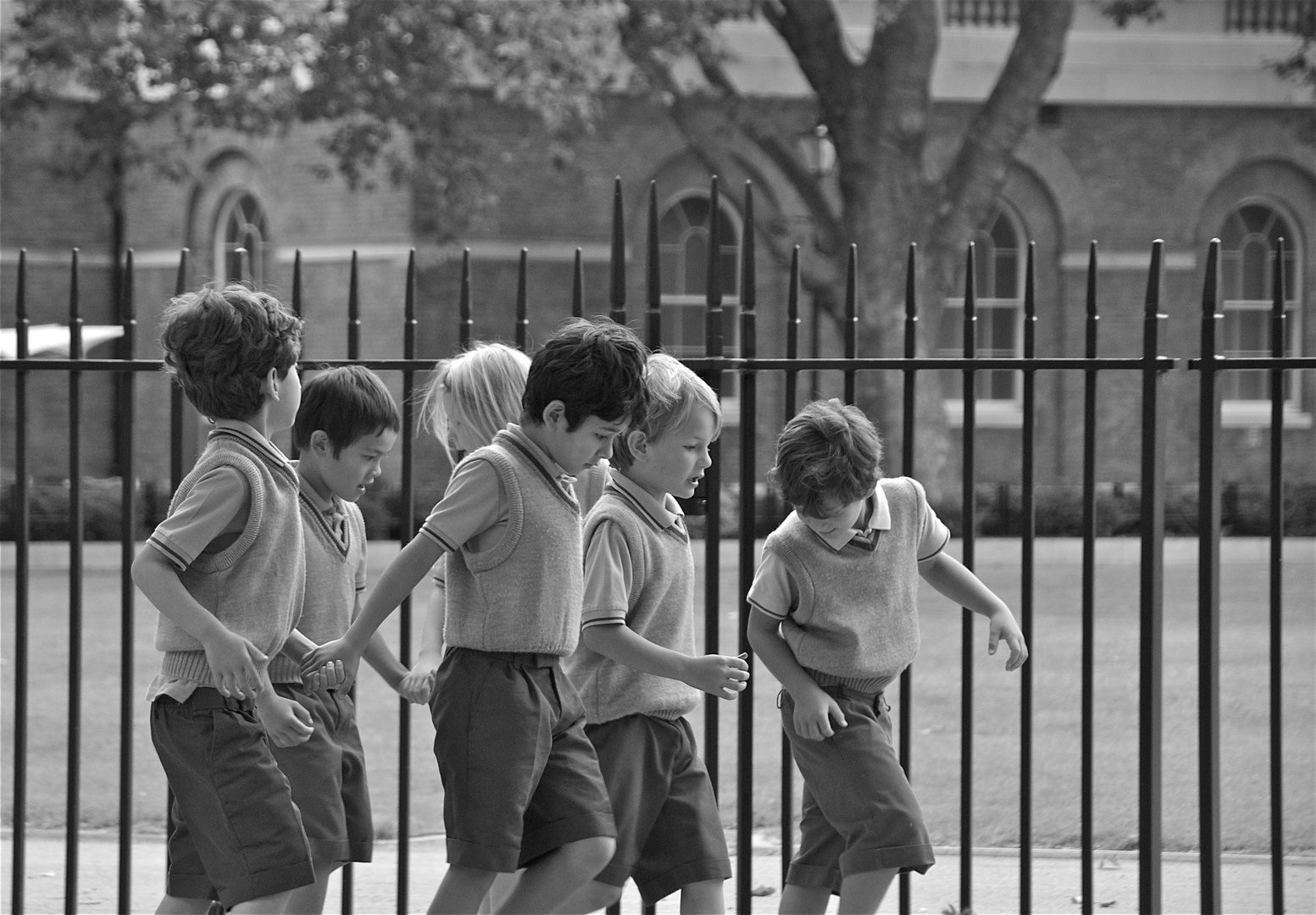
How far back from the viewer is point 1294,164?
20.9 metres

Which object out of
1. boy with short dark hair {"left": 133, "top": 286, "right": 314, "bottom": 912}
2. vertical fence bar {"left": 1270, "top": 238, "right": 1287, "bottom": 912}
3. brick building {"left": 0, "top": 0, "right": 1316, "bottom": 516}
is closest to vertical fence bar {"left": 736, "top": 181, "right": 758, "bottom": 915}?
boy with short dark hair {"left": 133, "top": 286, "right": 314, "bottom": 912}

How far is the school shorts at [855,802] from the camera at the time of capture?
3248 millimetres

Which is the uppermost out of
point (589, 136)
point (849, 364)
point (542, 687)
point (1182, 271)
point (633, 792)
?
point (589, 136)

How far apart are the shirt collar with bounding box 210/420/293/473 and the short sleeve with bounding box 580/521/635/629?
66cm

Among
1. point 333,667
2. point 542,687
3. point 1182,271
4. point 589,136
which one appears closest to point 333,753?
point 333,667

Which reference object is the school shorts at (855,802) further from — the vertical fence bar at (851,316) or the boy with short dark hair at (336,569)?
the boy with short dark hair at (336,569)

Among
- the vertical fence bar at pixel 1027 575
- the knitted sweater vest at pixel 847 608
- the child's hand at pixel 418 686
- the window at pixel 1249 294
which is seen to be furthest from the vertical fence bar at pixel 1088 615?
the window at pixel 1249 294

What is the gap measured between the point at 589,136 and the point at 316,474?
16.4m

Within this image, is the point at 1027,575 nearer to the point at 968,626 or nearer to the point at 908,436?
the point at 968,626

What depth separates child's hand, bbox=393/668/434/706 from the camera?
3113mm

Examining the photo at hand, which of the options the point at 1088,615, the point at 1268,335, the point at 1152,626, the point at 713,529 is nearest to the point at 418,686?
the point at 713,529

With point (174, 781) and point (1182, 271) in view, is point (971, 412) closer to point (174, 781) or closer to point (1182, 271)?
point (174, 781)

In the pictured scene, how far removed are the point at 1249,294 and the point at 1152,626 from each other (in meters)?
18.8

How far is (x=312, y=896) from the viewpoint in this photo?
10.3ft
